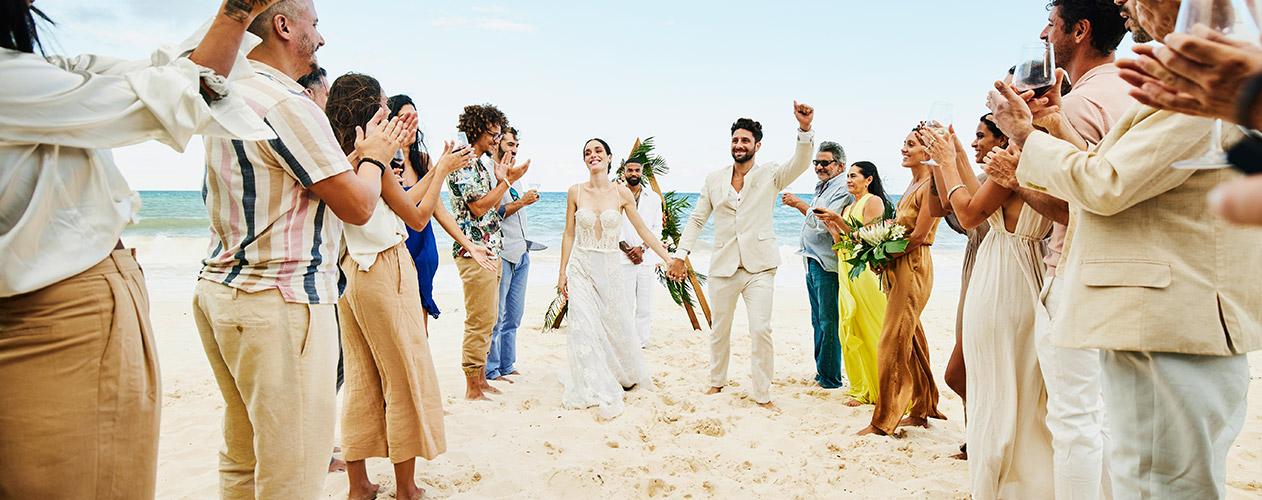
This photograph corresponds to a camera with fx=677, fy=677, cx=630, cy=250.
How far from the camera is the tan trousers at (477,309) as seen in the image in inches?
231

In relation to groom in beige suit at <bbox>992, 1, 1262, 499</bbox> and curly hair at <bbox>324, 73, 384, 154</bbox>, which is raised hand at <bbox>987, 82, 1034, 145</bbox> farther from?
curly hair at <bbox>324, 73, 384, 154</bbox>

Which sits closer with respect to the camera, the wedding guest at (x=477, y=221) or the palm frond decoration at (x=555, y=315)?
the wedding guest at (x=477, y=221)

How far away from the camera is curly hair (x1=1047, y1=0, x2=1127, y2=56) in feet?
8.99

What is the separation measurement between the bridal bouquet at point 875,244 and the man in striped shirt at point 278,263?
3.65 metres

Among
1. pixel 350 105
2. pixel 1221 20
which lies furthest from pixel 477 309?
pixel 1221 20

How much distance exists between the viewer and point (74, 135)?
61.3 inches

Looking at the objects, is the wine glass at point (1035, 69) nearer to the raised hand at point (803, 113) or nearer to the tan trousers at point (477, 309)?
the raised hand at point (803, 113)

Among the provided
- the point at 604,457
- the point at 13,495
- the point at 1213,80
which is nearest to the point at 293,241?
the point at 13,495

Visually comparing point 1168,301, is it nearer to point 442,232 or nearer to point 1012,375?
point 1012,375

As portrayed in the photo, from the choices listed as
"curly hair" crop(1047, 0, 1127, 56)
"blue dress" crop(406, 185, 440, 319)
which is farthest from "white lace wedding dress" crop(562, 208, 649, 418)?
"curly hair" crop(1047, 0, 1127, 56)

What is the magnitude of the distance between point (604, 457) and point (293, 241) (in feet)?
9.20

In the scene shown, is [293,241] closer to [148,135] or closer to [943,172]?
[148,135]

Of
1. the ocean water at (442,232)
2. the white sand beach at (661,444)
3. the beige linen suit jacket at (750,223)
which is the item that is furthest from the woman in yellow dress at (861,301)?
the ocean water at (442,232)

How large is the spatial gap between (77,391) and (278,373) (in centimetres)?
62
